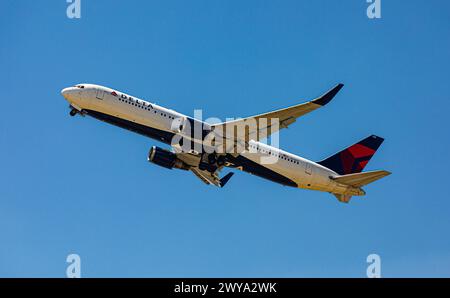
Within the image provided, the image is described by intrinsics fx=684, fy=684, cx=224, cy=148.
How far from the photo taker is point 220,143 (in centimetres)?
4700

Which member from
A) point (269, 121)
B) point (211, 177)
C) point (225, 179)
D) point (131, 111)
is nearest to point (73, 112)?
point (131, 111)

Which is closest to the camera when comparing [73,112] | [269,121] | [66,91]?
[269,121]

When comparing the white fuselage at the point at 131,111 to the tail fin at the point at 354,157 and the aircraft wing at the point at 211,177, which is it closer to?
the aircraft wing at the point at 211,177

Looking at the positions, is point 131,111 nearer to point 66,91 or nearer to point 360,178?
point 66,91

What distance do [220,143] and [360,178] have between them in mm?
10568

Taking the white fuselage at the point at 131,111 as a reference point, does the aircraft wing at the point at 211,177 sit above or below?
below

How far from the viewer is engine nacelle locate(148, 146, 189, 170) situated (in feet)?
161

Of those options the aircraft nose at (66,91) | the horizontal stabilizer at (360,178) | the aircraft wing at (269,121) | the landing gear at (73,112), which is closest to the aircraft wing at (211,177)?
the aircraft wing at (269,121)

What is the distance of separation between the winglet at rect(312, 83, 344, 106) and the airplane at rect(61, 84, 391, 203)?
0.20ft

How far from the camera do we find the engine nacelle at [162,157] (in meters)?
49.0

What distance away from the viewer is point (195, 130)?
46438 mm

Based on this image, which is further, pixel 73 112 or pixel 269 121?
pixel 73 112

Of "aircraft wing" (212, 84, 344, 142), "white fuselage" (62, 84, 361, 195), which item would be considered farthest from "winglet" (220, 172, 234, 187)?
"aircraft wing" (212, 84, 344, 142)
